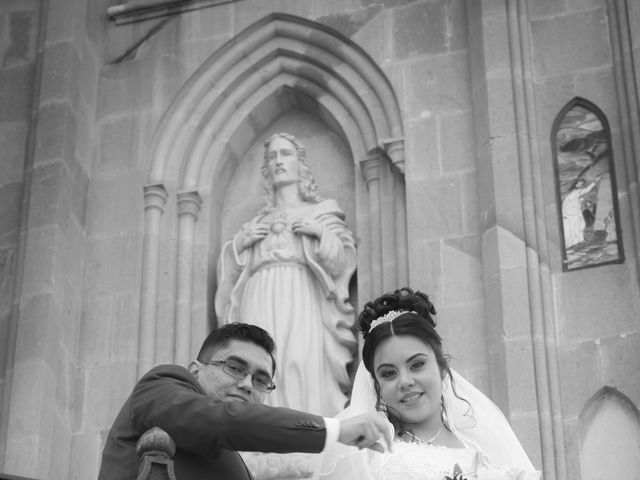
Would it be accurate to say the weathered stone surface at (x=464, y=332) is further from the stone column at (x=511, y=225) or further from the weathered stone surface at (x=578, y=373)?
the weathered stone surface at (x=578, y=373)

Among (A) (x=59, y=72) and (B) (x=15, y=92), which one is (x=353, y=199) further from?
(B) (x=15, y=92)

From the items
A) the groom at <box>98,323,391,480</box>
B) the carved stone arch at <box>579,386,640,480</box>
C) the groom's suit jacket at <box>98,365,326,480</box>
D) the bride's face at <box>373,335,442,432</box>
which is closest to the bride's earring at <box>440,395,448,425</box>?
the bride's face at <box>373,335,442,432</box>

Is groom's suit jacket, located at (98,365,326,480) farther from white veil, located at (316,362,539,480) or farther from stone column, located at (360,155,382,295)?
stone column, located at (360,155,382,295)

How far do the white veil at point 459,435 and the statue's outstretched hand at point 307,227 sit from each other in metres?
3.15

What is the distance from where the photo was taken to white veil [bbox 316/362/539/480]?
4.98m

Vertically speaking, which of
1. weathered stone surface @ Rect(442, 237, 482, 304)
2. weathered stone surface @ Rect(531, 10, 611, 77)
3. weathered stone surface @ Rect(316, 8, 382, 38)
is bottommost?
weathered stone surface @ Rect(442, 237, 482, 304)

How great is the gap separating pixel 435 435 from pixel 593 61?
4480 millimetres

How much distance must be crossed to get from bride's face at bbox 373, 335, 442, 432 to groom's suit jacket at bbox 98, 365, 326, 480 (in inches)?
41.5

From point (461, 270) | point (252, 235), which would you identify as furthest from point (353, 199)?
point (461, 270)

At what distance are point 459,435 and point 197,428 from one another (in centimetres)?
172

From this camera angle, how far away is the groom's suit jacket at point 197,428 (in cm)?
362

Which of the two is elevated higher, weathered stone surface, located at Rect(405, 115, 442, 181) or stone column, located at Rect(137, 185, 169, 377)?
weathered stone surface, located at Rect(405, 115, 442, 181)

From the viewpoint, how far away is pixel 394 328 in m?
5.09

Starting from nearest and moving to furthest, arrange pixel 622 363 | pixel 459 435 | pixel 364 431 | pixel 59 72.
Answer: pixel 364 431
pixel 459 435
pixel 622 363
pixel 59 72
